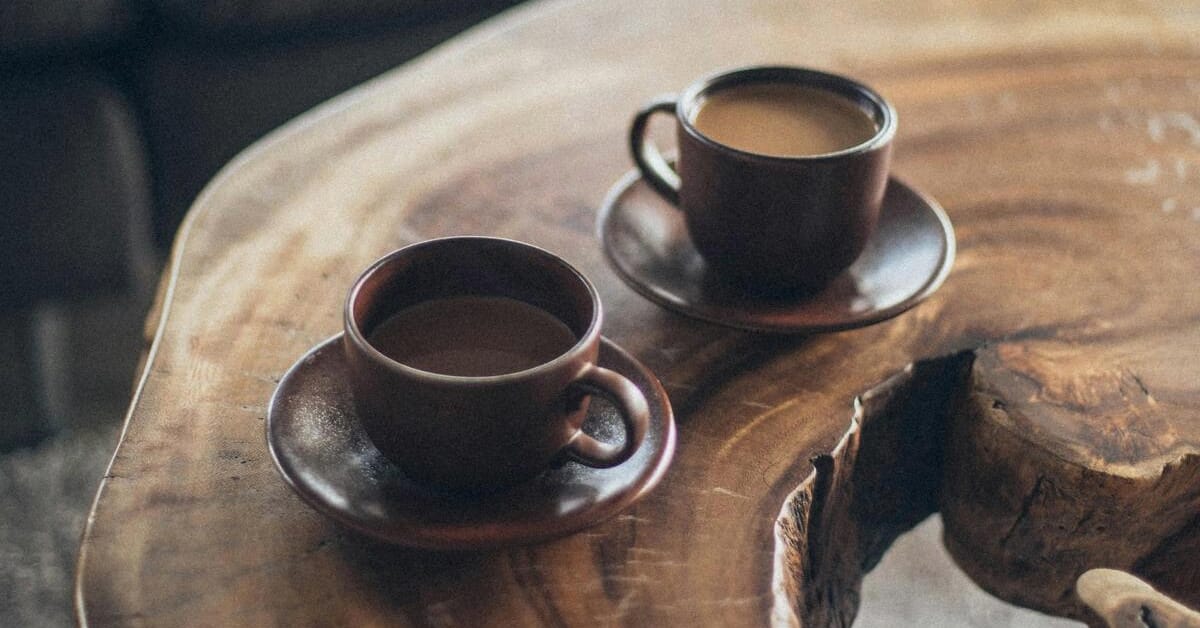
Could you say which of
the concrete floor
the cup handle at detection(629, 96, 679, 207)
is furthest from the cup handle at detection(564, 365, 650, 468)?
the concrete floor

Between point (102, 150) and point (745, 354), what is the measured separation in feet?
3.09

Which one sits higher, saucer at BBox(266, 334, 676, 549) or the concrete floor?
saucer at BBox(266, 334, 676, 549)

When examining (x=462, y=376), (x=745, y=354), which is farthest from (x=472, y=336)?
(x=745, y=354)

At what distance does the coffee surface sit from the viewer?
53 centimetres

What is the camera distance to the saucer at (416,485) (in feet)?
1.61

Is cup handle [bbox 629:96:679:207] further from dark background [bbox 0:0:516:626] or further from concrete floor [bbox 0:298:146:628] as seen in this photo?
dark background [bbox 0:0:516:626]

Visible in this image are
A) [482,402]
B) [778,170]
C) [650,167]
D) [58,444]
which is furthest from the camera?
[58,444]

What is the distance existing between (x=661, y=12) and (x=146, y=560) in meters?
0.69

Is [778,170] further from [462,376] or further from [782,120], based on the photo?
[462,376]

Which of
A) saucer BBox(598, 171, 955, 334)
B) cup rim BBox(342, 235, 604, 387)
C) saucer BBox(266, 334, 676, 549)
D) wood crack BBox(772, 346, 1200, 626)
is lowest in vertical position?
wood crack BBox(772, 346, 1200, 626)

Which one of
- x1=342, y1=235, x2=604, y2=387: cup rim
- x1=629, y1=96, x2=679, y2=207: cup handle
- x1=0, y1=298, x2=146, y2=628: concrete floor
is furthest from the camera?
x1=0, y1=298, x2=146, y2=628: concrete floor

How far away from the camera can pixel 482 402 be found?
0.48 m

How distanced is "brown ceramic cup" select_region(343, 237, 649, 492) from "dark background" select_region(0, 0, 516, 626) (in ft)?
2.63

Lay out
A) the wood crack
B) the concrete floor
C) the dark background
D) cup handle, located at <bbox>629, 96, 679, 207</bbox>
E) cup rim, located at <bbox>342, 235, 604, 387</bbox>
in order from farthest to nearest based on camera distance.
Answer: the dark background → the concrete floor → cup handle, located at <bbox>629, 96, 679, 207</bbox> → the wood crack → cup rim, located at <bbox>342, 235, 604, 387</bbox>
